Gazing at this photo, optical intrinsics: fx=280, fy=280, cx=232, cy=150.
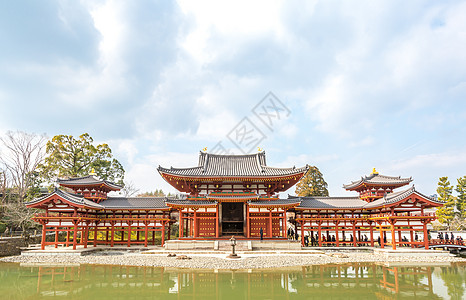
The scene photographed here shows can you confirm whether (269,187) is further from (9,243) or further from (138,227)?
(9,243)

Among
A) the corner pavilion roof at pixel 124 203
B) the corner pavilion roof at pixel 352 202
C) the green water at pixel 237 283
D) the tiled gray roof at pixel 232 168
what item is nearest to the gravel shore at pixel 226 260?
the green water at pixel 237 283

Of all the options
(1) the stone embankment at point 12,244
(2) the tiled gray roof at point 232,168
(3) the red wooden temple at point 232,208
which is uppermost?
(2) the tiled gray roof at point 232,168

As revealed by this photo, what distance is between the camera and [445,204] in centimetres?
3384

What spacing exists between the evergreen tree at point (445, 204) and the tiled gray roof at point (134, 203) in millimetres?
32964

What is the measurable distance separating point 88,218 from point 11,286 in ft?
39.2

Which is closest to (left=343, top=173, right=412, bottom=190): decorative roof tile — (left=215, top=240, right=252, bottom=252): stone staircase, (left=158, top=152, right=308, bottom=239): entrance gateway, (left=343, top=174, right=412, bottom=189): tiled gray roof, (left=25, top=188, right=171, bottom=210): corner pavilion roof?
(left=343, top=174, right=412, bottom=189): tiled gray roof

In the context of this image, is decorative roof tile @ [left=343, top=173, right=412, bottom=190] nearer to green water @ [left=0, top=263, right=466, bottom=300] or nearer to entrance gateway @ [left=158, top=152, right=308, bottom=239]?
entrance gateway @ [left=158, top=152, right=308, bottom=239]

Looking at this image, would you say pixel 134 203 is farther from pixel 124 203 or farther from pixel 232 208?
pixel 232 208

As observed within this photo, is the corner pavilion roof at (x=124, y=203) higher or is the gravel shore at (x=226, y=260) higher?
the corner pavilion roof at (x=124, y=203)

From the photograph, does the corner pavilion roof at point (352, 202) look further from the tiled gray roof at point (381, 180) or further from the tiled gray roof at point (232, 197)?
the tiled gray roof at point (232, 197)

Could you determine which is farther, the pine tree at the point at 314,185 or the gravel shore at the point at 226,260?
the pine tree at the point at 314,185

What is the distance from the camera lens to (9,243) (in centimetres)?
2586

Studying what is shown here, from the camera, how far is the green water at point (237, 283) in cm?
988

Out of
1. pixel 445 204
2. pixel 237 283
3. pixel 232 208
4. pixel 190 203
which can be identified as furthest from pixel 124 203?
pixel 445 204
